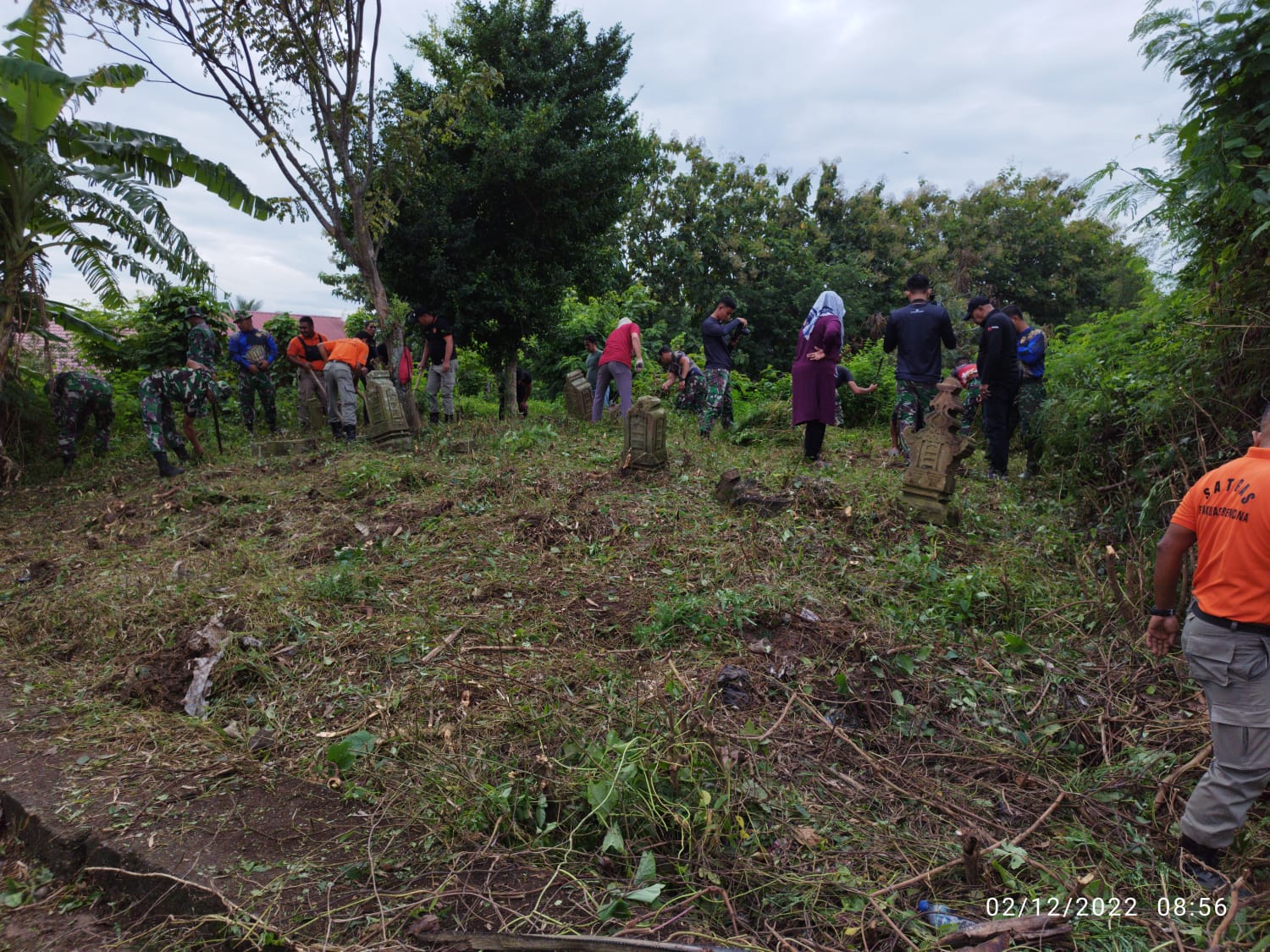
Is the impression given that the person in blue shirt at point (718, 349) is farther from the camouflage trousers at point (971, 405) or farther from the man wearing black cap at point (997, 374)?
the camouflage trousers at point (971, 405)

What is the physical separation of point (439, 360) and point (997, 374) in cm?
733

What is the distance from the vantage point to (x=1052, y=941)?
7.45ft

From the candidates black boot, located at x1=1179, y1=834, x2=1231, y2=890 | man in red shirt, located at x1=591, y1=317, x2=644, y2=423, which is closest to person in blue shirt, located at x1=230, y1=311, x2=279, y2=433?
man in red shirt, located at x1=591, y1=317, x2=644, y2=423

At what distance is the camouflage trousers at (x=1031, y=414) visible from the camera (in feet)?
25.2

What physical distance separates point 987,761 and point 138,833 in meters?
3.59

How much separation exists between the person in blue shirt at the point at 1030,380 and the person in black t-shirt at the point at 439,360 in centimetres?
725

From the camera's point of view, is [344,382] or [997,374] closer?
[997,374]

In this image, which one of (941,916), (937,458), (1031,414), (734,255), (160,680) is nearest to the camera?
(941,916)

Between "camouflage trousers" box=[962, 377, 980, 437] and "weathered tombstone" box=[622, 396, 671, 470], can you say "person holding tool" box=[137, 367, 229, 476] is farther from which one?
"camouflage trousers" box=[962, 377, 980, 437]

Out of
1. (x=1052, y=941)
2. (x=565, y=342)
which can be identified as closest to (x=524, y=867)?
(x=1052, y=941)

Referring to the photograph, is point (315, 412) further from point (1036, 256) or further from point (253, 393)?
point (1036, 256)

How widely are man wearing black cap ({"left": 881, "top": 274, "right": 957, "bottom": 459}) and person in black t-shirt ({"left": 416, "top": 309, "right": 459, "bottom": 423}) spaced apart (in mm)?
6105

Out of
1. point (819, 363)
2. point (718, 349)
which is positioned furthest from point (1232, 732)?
point (718, 349)
